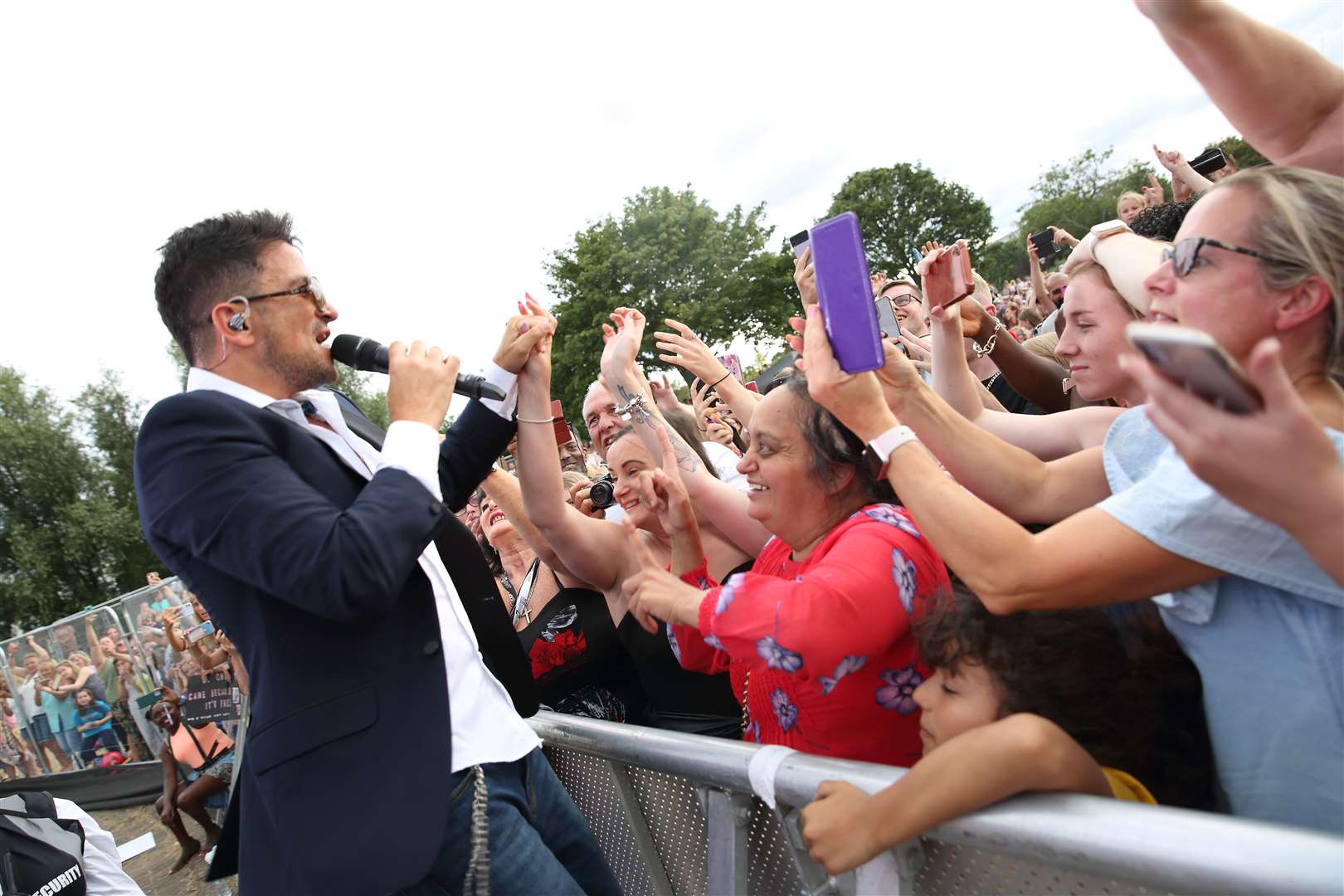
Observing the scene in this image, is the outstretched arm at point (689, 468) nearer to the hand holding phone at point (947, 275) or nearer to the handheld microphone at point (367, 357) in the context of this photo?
the handheld microphone at point (367, 357)

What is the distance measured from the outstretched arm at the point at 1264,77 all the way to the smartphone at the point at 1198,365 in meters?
0.80

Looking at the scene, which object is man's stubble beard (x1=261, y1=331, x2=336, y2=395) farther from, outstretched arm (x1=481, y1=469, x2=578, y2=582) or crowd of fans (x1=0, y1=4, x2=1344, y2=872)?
outstretched arm (x1=481, y1=469, x2=578, y2=582)

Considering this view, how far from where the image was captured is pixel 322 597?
1.40 metres

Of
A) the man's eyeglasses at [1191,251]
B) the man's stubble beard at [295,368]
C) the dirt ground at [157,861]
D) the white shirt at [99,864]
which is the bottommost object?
the dirt ground at [157,861]

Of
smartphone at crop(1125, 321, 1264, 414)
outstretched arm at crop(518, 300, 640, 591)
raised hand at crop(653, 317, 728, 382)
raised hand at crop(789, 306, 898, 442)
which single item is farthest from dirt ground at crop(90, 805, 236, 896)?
smartphone at crop(1125, 321, 1264, 414)

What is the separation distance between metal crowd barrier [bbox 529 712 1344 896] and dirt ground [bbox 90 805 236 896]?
384 cm

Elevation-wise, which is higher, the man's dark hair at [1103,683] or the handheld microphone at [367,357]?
the handheld microphone at [367,357]

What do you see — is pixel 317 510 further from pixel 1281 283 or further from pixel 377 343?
pixel 1281 283

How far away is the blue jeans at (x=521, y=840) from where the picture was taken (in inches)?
63.9

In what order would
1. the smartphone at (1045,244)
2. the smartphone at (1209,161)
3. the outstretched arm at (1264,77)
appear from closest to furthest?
the outstretched arm at (1264,77) < the smartphone at (1209,161) < the smartphone at (1045,244)

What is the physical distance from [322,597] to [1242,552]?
1.46 metres

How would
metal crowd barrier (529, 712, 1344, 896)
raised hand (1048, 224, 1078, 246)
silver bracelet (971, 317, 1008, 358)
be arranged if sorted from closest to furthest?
1. metal crowd barrier (529, 712, 1344, 896)
2. silver bracelet (971, 317, 1008, 358)
3. raised hand (1048, 224, 1078, 246)

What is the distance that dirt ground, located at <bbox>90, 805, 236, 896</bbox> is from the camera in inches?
234

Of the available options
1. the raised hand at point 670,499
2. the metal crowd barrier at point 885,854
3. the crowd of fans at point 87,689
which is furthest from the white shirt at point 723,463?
the crowd of fans at point 87,689
